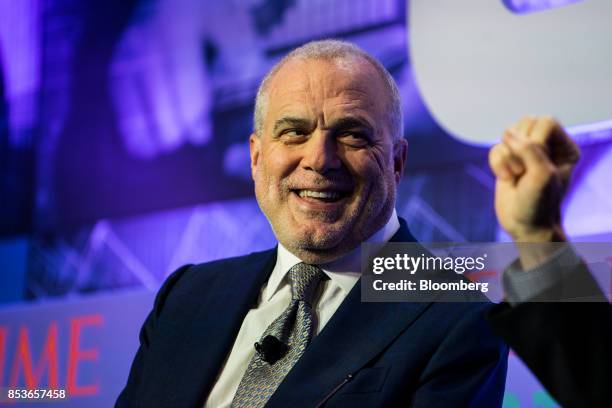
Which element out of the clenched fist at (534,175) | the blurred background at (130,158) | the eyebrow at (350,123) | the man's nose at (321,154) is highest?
the clenched fist at (534,175)

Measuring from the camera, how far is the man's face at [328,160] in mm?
1865

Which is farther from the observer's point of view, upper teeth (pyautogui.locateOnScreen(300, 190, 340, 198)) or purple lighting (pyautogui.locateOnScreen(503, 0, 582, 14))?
purple lighting (pyautogui.locateOnScreen(503, 0, 582, 14))

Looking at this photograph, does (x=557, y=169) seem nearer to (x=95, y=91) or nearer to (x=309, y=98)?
(x=309, y=98)

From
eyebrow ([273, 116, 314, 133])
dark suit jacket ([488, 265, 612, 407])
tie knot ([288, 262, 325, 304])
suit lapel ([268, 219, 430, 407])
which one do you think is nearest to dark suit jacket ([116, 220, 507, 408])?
suit lapel ([268, 219, 430, 407])

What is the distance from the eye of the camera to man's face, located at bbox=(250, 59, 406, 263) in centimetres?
187

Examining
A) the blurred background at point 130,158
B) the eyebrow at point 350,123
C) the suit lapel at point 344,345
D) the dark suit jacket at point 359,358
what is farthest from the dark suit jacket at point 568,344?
the blurred background at point 130,158

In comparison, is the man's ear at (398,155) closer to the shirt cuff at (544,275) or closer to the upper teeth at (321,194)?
the upper teeth at (321,194)

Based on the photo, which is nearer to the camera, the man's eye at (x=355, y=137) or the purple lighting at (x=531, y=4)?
the man's eye at (x=355, y=137)

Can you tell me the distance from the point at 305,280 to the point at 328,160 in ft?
0.95

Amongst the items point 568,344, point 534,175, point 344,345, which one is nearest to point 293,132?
point 344,345

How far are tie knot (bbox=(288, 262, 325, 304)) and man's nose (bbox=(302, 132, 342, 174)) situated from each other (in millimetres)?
238

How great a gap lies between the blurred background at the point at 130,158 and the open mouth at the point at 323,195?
0.83 m

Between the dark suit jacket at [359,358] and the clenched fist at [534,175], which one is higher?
the clenched fist at [534,175]

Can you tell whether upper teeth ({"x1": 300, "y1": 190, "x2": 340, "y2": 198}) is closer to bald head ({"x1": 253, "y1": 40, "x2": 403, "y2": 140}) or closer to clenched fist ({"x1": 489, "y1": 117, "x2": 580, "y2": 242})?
bald head ({"x1": 253, "y1": 40, "x2": 403, "y2": 140})
